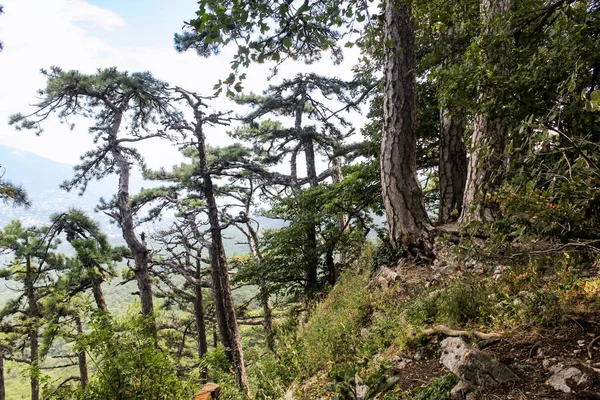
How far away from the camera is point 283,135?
1400 cm

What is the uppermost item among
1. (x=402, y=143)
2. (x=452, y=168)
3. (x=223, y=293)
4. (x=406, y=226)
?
(x=402, y=143)

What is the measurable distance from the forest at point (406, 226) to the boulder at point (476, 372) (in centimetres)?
1

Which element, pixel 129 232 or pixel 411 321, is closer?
pixel 411 321

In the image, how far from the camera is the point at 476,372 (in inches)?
86.8

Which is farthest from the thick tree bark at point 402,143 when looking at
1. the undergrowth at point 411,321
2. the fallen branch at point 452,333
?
the fallen branch at point 452,333

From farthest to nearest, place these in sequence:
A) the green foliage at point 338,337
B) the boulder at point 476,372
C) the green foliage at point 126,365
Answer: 1. the green foliage at point 338,337
2. the green foliage at point 126,365
3. the boulder at point 476,372

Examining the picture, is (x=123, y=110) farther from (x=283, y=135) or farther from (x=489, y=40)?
(x=489, y=40)

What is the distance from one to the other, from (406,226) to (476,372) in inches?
153

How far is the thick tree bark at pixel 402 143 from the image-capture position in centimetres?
591

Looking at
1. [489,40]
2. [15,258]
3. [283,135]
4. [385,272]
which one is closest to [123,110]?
[283,135]

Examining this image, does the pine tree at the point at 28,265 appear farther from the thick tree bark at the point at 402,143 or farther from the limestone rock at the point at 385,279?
the thick tree bark at the point at 402,143

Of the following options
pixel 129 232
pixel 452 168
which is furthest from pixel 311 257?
pixel 129 232

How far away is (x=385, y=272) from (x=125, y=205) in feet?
24.1

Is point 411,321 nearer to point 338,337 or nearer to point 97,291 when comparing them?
point 338,337
